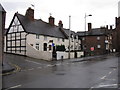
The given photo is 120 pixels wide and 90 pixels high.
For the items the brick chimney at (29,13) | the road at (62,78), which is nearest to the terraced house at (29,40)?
the brick chimney at (29,13)

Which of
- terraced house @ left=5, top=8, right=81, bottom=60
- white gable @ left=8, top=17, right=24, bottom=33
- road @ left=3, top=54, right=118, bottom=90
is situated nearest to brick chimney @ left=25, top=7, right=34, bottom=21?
terraced house @ left=5, top=8, right=81, bottom=60

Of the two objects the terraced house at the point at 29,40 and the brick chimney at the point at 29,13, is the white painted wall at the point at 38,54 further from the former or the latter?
the brick chimney at the point at 29,13

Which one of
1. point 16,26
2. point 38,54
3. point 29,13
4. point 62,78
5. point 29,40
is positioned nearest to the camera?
point 62,78

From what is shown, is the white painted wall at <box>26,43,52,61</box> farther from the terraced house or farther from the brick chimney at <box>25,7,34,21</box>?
the brick chimney at <box>25,7,34,21</box>

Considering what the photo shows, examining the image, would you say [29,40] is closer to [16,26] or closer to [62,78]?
[16,26]

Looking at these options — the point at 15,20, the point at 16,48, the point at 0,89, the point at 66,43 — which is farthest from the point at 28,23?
the point at 0,89

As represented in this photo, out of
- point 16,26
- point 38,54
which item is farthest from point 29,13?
point 38,54

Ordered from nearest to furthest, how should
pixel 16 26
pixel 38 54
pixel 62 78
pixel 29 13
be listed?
pixel 62 78 < pixel 38 54 < pixel 16 26 < pixel 29 13

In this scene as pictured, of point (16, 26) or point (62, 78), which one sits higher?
point (16, 26)

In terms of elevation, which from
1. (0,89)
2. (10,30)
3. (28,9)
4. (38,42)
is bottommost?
(0,89)

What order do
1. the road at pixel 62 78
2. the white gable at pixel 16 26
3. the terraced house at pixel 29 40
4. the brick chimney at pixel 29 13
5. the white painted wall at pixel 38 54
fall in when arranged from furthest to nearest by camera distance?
1. the brick chimney at pixel 29 13
2. the white gable at pixel 16 26
3. the terraced house at pixel 29 40
4. the white painted wall at pixel 38 54
5. the road at pixel 62 78

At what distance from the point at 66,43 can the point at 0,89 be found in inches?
1728

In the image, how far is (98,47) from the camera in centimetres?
6825

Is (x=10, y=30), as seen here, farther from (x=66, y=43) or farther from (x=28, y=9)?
(x=66, y=43)
